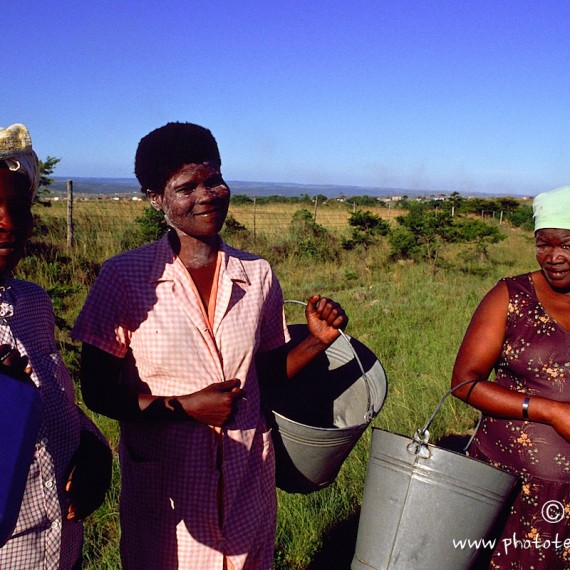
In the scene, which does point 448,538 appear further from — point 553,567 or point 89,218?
point 89,218

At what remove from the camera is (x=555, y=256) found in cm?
203

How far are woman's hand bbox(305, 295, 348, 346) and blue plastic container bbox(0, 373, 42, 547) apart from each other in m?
1.10

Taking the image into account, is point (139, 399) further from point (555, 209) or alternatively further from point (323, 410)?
point (555, 209)

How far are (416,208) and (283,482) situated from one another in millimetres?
12042

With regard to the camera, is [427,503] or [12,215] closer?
[12,215]

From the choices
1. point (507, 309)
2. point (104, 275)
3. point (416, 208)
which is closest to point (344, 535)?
point (507, 309)

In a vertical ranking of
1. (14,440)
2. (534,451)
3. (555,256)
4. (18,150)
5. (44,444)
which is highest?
(18,150)

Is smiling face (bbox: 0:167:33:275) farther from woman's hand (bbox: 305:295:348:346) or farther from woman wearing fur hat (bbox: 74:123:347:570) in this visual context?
woman's hand (bbox: 305:295:348:346)

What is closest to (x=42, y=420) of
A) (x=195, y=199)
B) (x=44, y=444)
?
(x=44, y=444)

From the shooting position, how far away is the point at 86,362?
5.63 feet

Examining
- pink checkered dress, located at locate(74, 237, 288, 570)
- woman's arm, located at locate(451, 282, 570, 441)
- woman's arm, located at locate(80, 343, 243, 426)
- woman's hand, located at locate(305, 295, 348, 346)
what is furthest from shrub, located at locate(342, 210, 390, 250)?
woman's arm, located at locate(80, 343, 243, 426)
